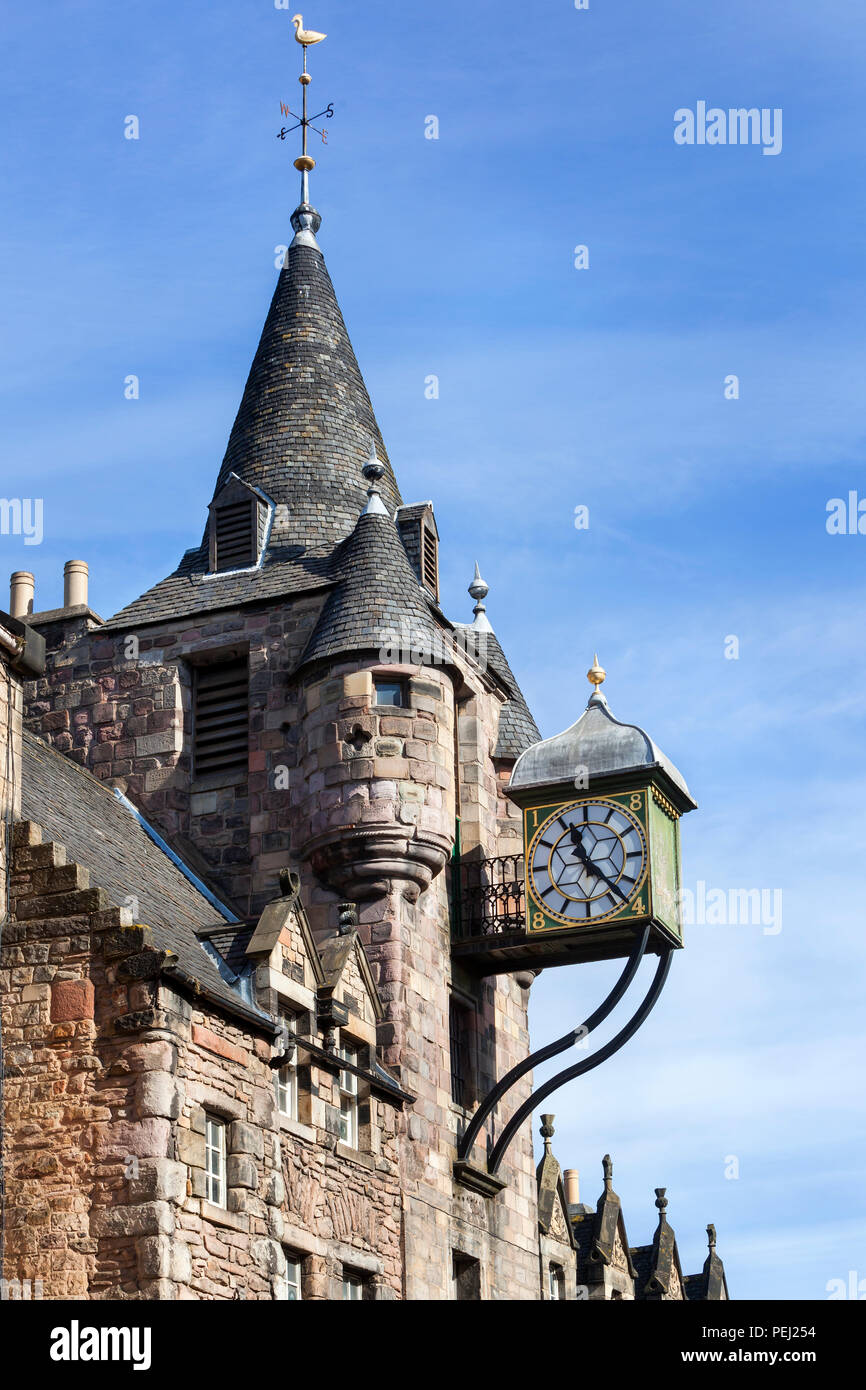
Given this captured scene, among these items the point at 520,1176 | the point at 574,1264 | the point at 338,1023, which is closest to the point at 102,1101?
the point at 338,1023

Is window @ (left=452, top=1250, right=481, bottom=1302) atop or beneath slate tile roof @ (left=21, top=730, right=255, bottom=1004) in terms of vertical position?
beneath

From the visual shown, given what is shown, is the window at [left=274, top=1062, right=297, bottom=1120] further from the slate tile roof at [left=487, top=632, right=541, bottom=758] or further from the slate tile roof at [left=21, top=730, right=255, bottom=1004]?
the slate tile roof at [left=487, top=632, right=541, bottom=758]

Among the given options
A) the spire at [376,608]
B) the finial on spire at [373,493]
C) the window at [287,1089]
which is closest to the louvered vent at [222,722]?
the spire at [376,608]

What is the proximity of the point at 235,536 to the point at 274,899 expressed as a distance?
6768 millimetres

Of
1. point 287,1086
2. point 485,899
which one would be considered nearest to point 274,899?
point 287,1086

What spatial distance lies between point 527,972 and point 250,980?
849 centimetres

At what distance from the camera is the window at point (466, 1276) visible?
27953 millimetres

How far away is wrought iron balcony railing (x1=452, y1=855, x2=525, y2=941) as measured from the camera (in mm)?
29172

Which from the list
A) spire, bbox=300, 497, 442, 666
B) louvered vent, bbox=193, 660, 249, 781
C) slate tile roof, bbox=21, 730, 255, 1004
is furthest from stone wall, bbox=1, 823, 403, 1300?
louvered vent, bbox=193, 660, 249, 781

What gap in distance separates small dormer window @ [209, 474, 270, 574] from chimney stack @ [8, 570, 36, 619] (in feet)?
9.52

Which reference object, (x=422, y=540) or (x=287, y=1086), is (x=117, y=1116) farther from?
(x=422, y=540)

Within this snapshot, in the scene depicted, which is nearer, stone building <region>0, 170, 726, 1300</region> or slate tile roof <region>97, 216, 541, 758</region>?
stone building <region>0, 170, 726, 1300</region>

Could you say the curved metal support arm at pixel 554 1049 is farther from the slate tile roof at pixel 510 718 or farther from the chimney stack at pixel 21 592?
the chimney stack at pixel 21 592
